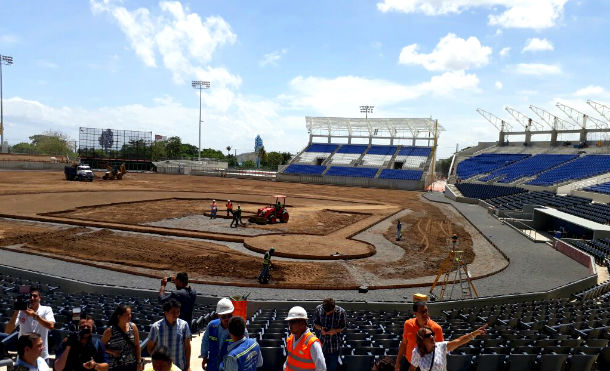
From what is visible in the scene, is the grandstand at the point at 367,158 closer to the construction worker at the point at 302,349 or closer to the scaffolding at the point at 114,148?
the scaffolding at the point at 114,148

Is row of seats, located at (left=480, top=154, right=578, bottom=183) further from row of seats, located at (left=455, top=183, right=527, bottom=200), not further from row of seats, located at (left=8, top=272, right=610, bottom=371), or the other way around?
row of seats, located at (left=8, top=272, right=610, bottom=371)

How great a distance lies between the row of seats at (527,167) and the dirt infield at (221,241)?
86.3 feet

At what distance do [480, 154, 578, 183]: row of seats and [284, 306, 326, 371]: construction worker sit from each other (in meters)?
61.5

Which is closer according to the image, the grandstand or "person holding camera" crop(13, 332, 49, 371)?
"person holding camera" crop(13, 332, 49, 371)

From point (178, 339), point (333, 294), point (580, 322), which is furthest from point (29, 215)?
point (580, 322)

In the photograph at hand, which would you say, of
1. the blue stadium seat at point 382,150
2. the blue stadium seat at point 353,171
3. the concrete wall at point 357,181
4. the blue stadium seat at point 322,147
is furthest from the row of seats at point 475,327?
the blue stadium seat at point 322,147

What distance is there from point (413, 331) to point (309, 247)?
57.9 feet

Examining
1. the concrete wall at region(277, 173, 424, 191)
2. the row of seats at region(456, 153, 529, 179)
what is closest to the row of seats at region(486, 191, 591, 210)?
the row of seats at region(456, 153, 529, 179)

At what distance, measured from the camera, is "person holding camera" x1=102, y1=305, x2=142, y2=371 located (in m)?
5.37

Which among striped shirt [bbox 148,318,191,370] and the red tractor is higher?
striped shirt [bbox 148,318,191,370]

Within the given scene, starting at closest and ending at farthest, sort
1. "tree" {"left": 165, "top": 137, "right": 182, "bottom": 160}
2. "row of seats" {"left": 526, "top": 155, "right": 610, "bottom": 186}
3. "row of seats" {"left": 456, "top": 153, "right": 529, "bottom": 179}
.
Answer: "row of seats" {"left": 526, "top": 155, "right": 610, "bottom": 186}, "row of seats" {"left": 456, "top": 153, "right": 529, "bottom": 179}, "tree" {"left": 165, "top": 137, "right": 182, "bottom": 160}

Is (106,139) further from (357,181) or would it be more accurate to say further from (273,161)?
(273,161)

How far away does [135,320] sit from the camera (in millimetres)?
9250

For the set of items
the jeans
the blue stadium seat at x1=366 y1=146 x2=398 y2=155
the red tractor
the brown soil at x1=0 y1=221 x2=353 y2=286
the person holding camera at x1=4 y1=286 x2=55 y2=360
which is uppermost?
the blue stadium seat at x1=366 y1=146 x2=398 y2=155
